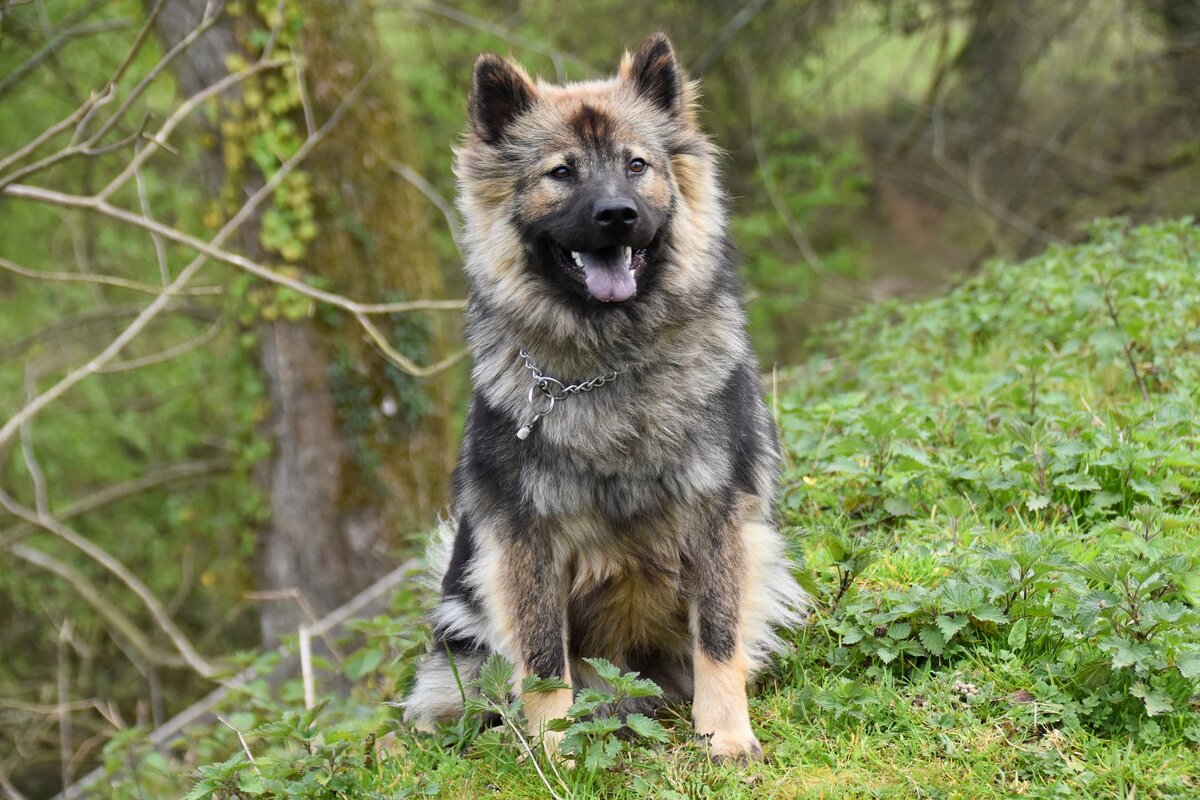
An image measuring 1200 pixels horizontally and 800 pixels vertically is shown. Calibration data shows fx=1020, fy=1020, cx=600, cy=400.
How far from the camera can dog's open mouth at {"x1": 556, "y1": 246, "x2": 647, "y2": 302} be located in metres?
3.26

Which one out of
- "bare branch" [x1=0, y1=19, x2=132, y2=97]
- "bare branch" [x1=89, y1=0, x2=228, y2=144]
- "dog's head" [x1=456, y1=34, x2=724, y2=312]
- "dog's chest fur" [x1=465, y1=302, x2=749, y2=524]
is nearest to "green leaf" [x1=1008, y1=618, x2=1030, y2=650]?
"dog's chest fur" [x1=465, y1=302, x2=749, y2=524]

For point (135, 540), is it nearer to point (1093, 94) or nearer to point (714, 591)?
point (714, 591)

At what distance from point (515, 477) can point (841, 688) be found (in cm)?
117

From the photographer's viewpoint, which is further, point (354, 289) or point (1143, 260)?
point (354, 289)

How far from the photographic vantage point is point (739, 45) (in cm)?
1041

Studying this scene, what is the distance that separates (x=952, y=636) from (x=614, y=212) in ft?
5.48

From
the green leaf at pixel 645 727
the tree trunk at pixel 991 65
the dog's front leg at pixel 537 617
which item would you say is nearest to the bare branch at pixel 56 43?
the dog's front leg at pixel 537 617

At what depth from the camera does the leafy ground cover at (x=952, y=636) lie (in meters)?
2.70

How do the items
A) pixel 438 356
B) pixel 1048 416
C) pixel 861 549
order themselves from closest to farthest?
pixel 861 549, pixel 1048 416, pixel 438 356

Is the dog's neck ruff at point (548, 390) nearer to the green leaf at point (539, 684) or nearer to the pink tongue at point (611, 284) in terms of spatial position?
the pink tongue at point (611, 284)

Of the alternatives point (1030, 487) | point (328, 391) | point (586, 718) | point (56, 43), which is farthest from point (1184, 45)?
point (56, 43)

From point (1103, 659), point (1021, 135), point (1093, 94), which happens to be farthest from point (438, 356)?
point (1093, 94)

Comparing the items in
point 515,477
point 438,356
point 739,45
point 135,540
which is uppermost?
point 739,45

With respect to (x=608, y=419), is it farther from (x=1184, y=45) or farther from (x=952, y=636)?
(x=1184, y=45)
